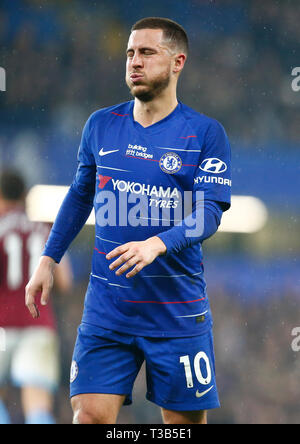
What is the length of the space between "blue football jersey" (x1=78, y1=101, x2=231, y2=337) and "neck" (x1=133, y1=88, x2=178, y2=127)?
33mm

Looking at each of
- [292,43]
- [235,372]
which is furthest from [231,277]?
[292,43]

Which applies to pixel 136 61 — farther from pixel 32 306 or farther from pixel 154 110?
pixel 32 306

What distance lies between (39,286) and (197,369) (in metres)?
0.68

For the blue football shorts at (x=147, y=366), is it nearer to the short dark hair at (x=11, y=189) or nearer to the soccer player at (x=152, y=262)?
the soccer player at (x=152, y=262)

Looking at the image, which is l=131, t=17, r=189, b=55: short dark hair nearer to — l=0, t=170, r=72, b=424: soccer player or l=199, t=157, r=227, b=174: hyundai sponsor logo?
A: l=199, t=157, r=227, b=174: hyundai sponsor logo

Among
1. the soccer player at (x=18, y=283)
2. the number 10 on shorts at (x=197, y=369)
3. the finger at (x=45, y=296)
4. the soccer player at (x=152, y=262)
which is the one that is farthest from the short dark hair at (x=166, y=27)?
the soccer player at (x=18, y=283)

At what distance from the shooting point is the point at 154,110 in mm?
2576

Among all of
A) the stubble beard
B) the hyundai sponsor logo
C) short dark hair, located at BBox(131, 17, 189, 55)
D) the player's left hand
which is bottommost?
the player's left hand

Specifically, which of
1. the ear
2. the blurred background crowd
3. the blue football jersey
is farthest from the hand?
the blurred background crowd

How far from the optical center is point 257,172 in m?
8.12

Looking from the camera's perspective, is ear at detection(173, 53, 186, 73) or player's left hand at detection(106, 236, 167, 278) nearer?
player's left hand at detection(106, 236, 167, 278)

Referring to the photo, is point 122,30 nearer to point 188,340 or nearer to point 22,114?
point 22,114

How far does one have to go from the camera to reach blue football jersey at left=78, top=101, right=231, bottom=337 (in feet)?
8.04

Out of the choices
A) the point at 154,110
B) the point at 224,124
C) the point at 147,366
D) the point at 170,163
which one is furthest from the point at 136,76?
the point at 224,124
